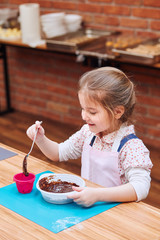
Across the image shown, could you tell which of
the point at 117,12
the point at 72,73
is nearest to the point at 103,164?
the point at 117,12

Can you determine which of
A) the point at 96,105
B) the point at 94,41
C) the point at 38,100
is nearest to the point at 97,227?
the point at 96,105

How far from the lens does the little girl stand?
50.2 inches

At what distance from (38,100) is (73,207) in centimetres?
315

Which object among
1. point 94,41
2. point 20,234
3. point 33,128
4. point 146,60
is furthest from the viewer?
point 94,41

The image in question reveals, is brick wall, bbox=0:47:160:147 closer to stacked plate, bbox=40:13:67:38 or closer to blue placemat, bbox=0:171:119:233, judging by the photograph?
stacked plate, bbox=40:13:67:38

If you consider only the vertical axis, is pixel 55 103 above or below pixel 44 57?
below

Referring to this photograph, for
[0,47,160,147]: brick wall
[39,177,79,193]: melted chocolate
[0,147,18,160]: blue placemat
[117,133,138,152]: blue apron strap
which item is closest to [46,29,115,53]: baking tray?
[0,47,160,147]: brick wall

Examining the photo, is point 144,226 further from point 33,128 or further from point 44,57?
point 44,57

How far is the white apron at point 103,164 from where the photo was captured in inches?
56.9

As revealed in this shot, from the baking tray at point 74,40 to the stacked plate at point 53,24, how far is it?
0.16 metres

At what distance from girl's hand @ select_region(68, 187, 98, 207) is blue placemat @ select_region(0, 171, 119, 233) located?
0.02 meters

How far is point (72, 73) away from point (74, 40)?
0.61 meters

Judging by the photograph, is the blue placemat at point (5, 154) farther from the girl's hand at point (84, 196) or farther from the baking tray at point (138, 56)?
the baking tray at point (138, 56)

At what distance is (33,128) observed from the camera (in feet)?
4.83
